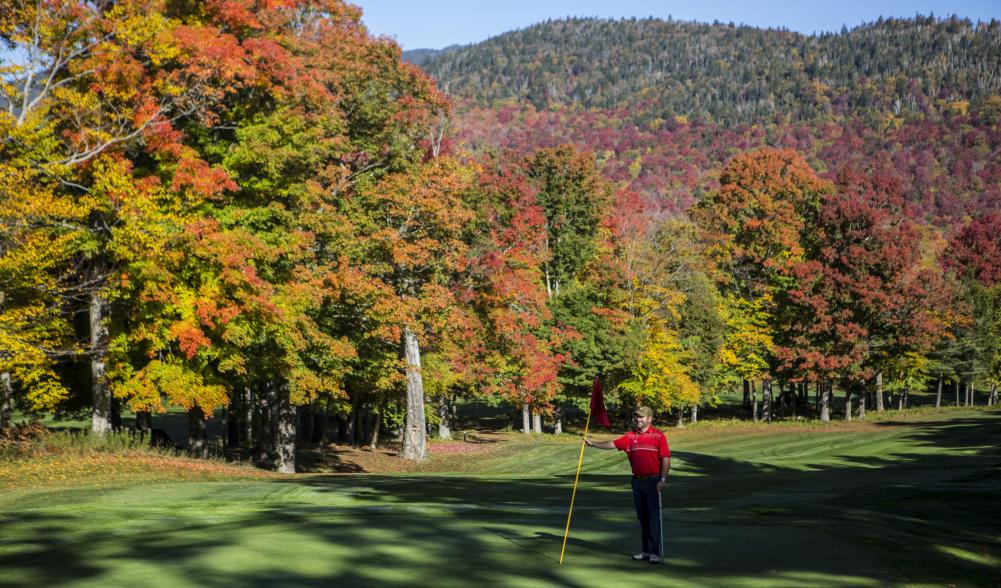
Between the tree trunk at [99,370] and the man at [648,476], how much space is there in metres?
19.9

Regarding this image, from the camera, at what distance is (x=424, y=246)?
3378cm

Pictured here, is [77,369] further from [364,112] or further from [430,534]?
[430,534]

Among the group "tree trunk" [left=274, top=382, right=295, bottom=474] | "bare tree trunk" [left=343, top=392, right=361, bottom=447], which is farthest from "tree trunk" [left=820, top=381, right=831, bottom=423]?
"tree trunk" [left=274, top=382, right=295, bottom=474]

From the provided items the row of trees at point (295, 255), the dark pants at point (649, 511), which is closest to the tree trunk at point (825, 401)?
the row of trees at point (295, 255)

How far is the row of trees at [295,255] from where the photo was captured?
24516mm

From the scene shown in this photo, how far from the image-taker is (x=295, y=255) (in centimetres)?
2845

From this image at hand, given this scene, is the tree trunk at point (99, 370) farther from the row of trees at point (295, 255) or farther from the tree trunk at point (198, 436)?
the tree trunk at point (198, 436)

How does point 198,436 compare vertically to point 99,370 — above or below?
below

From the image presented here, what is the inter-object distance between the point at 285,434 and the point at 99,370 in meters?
7.28

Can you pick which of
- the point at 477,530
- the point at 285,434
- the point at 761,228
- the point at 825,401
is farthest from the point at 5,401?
the point at 761,228

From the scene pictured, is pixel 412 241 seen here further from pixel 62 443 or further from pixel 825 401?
pixel 825 401

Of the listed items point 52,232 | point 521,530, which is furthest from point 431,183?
point 521,530

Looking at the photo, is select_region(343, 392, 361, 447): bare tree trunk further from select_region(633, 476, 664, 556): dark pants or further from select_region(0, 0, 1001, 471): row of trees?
select_region(633, 476, 664, 556): dark pants

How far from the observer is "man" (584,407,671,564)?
1146 cm
